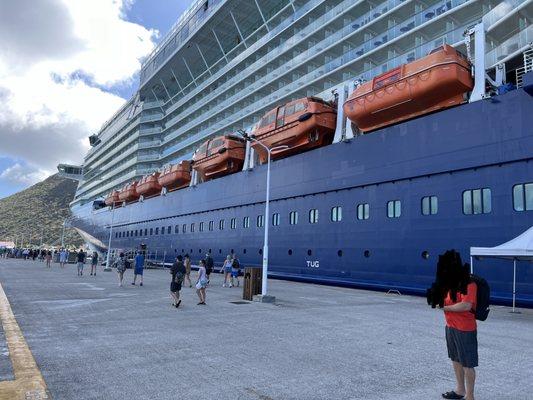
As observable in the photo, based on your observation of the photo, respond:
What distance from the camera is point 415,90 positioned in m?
16.7

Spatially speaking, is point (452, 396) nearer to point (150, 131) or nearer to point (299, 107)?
point (299, 107)

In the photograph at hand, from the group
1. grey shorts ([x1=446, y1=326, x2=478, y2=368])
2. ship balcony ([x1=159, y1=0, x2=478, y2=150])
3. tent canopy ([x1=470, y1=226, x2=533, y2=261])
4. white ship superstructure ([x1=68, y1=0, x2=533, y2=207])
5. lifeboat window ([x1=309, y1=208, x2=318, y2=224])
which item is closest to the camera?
grey shorts ([x1=446, y1=326, x2=478, y2=368])

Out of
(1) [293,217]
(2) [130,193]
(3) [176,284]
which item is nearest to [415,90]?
(1) [293,217]

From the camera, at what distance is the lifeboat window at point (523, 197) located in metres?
13.7

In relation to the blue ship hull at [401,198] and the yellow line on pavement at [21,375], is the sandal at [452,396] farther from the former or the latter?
the blue ship hull at [401,198]

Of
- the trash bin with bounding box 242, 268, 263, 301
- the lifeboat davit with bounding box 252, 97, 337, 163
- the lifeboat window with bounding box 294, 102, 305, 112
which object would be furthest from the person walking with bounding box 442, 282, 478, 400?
the lifeboat window with bounding box 294, 102, 305, 112

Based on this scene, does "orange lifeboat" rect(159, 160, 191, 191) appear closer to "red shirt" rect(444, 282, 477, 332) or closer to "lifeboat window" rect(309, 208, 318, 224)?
"lifeboat window" rect(309, 208, 318, 224)

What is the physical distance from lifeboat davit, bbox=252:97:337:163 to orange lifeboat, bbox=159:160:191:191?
48.4ft

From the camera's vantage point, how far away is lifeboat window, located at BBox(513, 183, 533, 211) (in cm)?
1366

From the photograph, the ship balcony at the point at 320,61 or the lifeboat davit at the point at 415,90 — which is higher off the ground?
the ship balcony at the point at 320,61

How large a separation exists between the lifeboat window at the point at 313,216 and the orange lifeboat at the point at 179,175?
1895 centimetres

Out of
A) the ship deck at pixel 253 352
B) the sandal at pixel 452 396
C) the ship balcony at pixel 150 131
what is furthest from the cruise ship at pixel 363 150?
the ship balcony at pixel 150 131

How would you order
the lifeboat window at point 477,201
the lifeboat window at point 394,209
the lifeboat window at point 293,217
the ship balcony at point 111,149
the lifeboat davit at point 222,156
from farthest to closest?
the ship balcony at point 111,149, the lifeboat davit at point 222,156, the lifeboat window at point 293,217, the lifeboat window at point 394,209, the lifeboat window at point 477,201

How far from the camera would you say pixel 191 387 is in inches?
189
